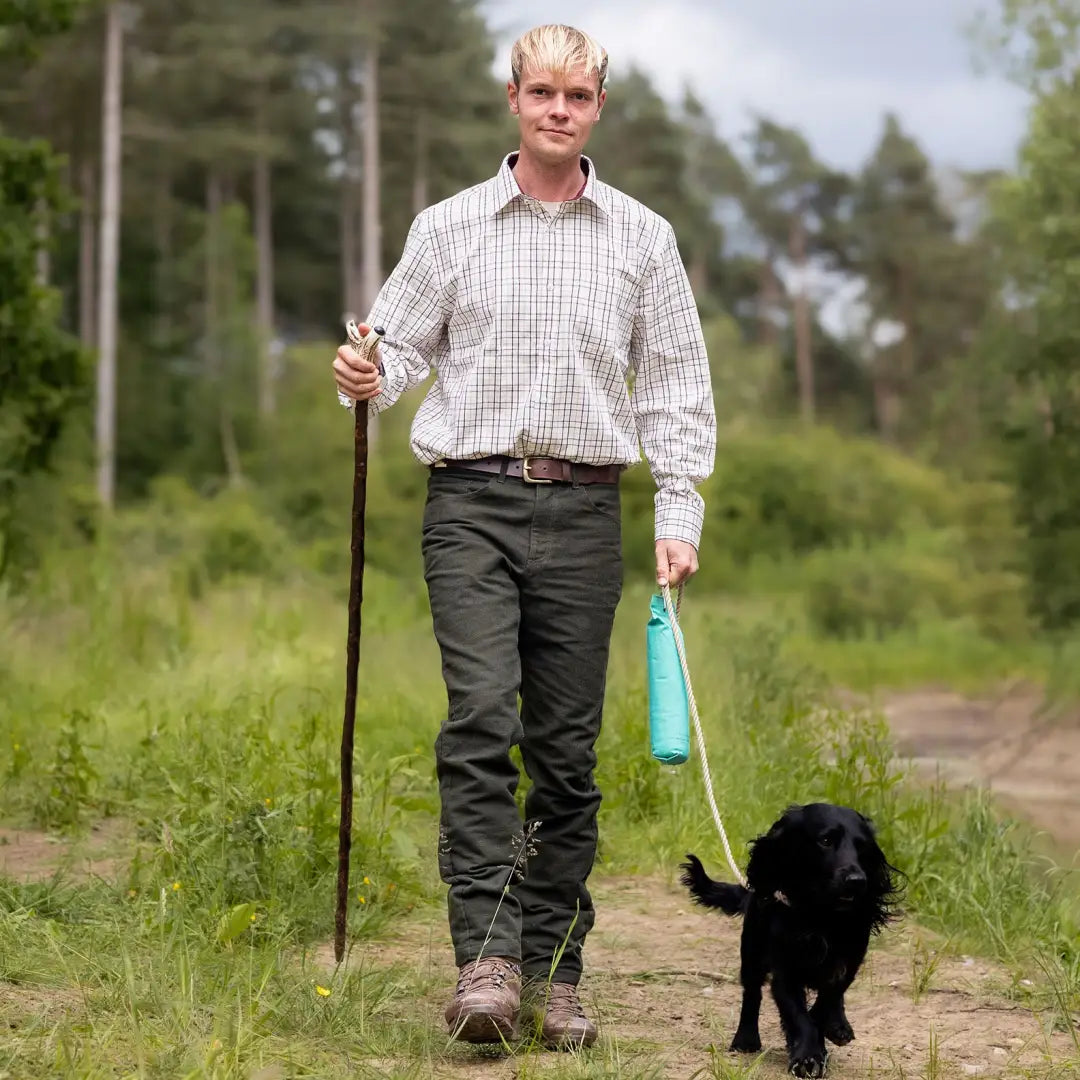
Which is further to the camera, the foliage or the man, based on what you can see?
the foliage

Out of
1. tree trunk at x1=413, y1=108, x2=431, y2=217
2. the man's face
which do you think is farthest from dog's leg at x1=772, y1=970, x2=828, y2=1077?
tree trunk at x1=413, y1=108, x2=431, y2=217

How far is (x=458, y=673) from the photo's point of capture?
4125 millimetres

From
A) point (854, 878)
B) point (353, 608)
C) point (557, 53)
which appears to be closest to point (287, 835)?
point (353, 608)

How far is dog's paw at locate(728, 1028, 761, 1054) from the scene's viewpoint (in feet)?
13.7

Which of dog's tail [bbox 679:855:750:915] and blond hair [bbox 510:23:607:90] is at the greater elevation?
blond hair [bbox 510:23:607:90]

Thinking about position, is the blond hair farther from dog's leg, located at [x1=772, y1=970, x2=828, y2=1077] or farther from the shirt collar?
dog's leg, located at [x1=772, y1=970, x2=828, y2=1077]

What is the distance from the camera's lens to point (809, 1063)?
3.96 m

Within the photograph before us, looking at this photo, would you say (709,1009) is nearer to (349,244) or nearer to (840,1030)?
(840,1030)

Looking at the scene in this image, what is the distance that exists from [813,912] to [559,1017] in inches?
27.1

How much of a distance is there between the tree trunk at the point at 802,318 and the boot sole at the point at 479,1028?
171 feet

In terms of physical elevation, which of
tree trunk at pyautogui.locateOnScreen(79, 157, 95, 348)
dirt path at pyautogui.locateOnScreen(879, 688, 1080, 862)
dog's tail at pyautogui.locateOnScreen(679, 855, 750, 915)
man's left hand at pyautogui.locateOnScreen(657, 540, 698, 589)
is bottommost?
dirt path at pyautogui.locateOnScreen(879, 688, 1080, 862)

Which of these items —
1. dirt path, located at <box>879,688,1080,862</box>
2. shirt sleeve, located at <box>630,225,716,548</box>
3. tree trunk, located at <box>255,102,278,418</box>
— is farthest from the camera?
tree trunk, located at <box>255,102,278,418</box>

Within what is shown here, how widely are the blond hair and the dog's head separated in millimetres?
1967

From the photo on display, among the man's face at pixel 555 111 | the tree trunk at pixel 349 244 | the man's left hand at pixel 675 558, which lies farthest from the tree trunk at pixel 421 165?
the man's left hand at pixel 675 558
